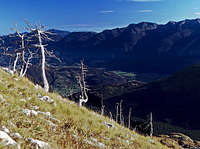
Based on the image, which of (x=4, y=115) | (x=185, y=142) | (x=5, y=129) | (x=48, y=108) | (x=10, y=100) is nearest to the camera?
(x=5, y=129)

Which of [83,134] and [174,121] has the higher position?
[83,134]

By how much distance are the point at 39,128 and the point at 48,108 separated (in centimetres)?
360

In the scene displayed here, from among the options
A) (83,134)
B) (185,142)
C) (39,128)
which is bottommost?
(185,142)

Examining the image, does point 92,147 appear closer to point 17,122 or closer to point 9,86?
point 17,122

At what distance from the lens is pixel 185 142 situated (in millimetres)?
93938

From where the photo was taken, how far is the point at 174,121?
192 metres

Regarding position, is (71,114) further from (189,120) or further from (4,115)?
(189,120)

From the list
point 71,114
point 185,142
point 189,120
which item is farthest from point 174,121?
point 71,114

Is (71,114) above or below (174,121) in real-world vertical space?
above

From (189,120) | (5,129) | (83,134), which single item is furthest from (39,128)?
(189,120)

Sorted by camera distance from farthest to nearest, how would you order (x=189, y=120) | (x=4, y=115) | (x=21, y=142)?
(x=189, y=120)
(x=4, y=115)
(x=21, y=142)

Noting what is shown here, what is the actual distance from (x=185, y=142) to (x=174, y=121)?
334 ft

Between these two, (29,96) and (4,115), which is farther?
(29,96)

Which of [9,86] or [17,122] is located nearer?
[17,122]
